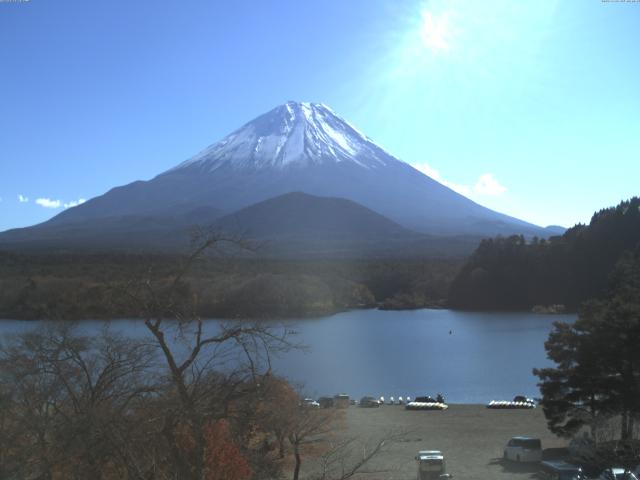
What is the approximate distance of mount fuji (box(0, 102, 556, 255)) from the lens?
80.2m

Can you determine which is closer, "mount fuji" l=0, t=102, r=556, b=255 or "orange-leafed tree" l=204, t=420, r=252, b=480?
"orange-leafed tree" l=204, t=420, r=252, b=480

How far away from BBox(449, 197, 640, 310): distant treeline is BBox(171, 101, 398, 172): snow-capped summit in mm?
48496

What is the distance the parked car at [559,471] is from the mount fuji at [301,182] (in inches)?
2605

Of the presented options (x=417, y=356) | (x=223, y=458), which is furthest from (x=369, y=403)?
(x=223, y=458)

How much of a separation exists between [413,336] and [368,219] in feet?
153

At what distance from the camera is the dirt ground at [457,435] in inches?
334

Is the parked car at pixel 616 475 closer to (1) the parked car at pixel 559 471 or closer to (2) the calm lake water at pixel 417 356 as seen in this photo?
(1) the parked car at pixel 559 471

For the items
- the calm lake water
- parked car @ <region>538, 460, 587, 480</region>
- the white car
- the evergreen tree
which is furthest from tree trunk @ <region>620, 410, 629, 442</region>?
the calm lake water

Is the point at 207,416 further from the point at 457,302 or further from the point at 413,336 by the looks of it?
the point at 457,302

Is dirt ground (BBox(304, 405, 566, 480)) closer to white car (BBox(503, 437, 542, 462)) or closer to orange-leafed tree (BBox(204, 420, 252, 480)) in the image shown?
white car (BBox(503, 437, 542, 462))

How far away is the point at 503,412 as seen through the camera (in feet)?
44.0

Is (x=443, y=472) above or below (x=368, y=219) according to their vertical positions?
below

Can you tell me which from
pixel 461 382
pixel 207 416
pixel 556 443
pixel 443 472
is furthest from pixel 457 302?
pixel 207 416

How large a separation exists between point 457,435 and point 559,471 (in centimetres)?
390
